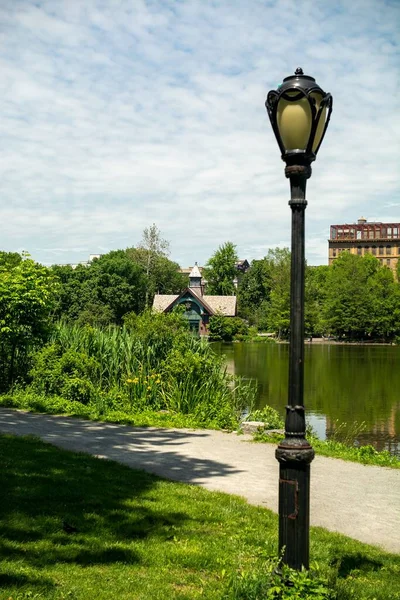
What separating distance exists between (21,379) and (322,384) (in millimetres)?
14495

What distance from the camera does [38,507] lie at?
20.0 feet

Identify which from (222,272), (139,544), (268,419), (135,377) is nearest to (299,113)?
(139,544)

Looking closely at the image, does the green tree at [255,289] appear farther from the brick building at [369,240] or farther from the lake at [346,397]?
the lake at [346,397]

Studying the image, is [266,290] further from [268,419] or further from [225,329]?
[268,419]

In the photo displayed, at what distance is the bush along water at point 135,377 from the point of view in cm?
1429

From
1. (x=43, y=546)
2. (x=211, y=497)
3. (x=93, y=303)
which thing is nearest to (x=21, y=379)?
(x=211, y=497)

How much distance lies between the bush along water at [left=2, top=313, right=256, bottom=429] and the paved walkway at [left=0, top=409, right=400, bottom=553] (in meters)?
1.57

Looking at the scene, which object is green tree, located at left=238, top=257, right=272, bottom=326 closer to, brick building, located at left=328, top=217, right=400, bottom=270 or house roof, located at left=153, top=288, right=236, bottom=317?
house roof, located at left=153, top=288, right=236, bottom=317

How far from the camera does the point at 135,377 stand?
15422 mm

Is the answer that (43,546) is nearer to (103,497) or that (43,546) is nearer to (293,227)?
(103,497)

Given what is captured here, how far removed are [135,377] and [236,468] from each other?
665cm

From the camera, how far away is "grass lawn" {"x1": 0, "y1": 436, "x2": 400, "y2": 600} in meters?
4.51

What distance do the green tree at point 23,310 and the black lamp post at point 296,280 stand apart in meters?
12.4

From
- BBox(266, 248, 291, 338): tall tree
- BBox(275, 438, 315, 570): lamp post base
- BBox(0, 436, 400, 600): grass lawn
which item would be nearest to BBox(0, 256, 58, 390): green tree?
BBox(0, 436, 400, 600): grass lawn
